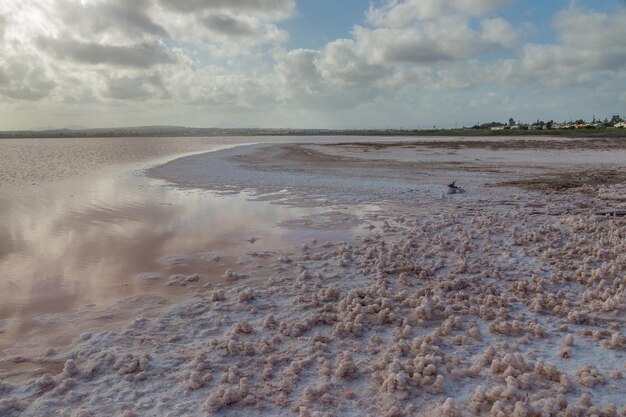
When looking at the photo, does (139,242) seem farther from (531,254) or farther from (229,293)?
(531,254)

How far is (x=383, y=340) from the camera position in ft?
17.1

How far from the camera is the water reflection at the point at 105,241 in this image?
6793 mm

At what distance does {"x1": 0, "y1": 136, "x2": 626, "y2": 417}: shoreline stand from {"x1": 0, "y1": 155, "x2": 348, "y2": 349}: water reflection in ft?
3.98

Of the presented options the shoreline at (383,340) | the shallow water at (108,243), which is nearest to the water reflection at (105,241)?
the shallow water at (108,243)

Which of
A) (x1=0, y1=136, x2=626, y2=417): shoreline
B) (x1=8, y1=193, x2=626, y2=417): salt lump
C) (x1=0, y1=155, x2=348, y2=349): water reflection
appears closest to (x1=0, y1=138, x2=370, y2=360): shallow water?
(x1=0, y1=155, x2=348, y2=349): water reflection

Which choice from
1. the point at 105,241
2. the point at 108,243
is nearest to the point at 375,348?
the point at 108,243

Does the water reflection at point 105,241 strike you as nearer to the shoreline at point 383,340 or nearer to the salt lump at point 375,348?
the shoreline at point 383,340

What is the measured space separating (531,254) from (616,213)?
16.6 ft

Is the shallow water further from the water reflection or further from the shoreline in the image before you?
the shoreline

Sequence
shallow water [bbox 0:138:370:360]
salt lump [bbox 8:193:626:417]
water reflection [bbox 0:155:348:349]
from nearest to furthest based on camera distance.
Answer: salt lump [bbox 8:193:626:417]
shallow water [bbox 0:138:370:360]
water reflection [bbox 0:155:348:349]

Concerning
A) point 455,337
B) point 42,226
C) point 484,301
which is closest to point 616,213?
point 484,301

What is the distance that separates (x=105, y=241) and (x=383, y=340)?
7.49 metres

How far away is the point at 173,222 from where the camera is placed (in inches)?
485

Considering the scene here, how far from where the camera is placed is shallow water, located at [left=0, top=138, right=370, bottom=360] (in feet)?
21.7
